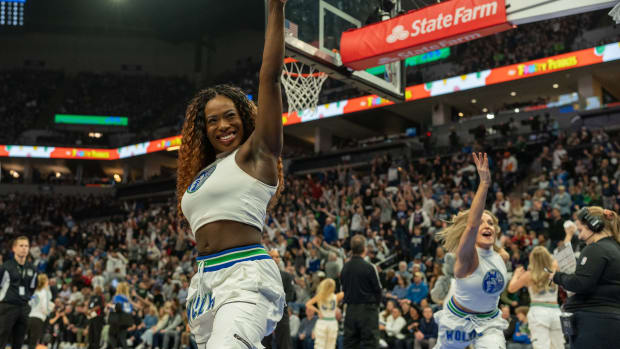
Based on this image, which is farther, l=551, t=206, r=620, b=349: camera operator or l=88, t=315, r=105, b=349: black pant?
l=88, t=315, r=105, b=349: black pant

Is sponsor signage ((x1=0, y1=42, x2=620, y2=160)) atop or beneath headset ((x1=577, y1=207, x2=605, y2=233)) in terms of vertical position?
atop

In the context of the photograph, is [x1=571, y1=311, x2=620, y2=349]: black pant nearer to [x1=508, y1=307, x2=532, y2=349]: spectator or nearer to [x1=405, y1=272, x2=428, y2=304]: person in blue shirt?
[x1=508, y1=307, x2=532, y2=349]: spectator

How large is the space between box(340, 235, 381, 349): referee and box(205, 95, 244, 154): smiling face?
Result: 543 centimetres

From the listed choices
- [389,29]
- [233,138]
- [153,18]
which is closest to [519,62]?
[389,29]

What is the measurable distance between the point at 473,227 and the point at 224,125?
249cm

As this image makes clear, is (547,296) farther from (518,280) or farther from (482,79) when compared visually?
(482,79)

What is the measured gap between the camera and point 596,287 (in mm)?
4141

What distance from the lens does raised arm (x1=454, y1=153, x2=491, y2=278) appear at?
441 centimetres

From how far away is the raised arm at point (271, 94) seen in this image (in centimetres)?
251


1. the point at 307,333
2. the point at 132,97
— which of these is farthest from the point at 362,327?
the point at 132,97

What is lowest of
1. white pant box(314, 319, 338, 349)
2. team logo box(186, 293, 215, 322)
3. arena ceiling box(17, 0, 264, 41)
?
white pant box(314, 319, 338, 349)

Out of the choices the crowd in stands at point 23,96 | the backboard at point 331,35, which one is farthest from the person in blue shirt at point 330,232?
the crowd in stands at point 23,96

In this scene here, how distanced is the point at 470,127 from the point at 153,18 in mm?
25056

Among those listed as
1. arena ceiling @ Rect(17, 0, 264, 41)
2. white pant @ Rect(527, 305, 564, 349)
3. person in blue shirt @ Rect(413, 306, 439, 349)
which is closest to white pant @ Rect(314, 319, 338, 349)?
person in blue shirt @ Rect(413, 306, 439, 349)
